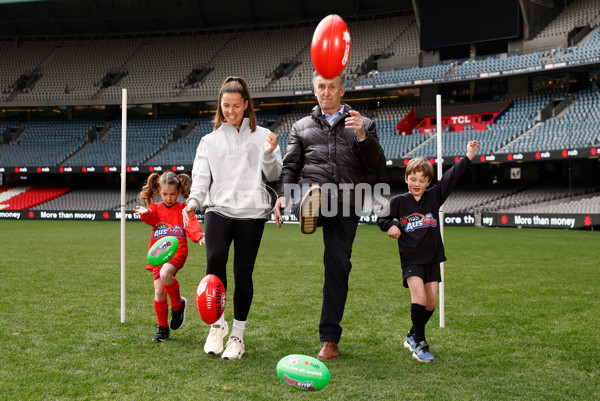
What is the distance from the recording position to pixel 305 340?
477 centimetres

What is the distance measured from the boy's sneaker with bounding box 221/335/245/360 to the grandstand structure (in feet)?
70.0

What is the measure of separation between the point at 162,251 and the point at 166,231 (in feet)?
1.30

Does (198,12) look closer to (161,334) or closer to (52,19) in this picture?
(52,19)

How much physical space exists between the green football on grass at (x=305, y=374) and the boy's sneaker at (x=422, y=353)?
1.14m

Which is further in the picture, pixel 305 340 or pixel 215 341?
pixel 305 340

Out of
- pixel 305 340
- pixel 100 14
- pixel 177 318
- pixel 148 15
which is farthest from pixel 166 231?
pixel 100 14

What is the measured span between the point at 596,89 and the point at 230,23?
25.5 metres

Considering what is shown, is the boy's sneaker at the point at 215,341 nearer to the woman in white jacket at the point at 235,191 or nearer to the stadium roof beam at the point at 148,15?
the woman in white jacket at the point at 235,191

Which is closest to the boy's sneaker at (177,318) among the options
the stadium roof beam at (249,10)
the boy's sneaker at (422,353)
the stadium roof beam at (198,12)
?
the boy's sneaker at (422,353)

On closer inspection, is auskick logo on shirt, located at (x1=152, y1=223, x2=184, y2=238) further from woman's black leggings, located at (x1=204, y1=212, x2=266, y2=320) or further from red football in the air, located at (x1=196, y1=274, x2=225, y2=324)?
red football in the air, located at (x1=196, y1=274, x2=225, y2=324)

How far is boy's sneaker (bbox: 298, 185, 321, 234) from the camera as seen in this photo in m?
3.72

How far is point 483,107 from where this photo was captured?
31.7 metres

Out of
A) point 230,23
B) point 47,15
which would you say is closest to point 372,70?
point 230,23

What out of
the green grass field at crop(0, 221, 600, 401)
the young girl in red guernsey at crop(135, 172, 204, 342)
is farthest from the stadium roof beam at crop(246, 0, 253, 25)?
the young girl in red guernsey at crop(135, 172, 204, 342)
